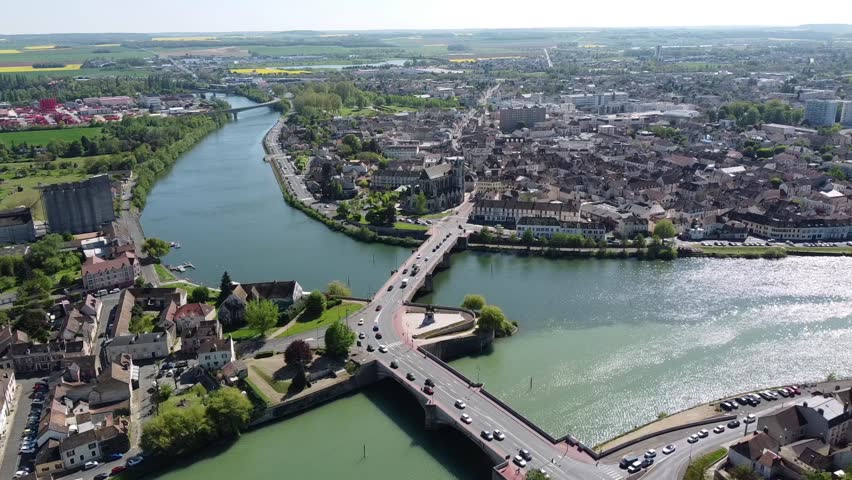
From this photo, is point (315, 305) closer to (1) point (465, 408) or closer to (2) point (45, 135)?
(1) point (465, 408)

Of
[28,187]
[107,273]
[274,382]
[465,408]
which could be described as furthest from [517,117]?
[465,408]

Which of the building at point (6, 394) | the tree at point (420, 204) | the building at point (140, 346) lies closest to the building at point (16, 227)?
the building at point (6, 394)

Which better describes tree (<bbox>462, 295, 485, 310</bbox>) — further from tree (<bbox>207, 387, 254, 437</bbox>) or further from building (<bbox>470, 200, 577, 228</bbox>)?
building (<bbox>470, 200, 577, 228</bbox>)

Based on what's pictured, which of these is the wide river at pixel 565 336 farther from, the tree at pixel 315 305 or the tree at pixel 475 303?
the tree at pixel 315 305

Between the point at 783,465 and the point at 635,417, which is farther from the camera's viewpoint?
the point at 635,417

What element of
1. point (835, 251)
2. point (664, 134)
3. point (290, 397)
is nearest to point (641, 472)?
point (290, 397)

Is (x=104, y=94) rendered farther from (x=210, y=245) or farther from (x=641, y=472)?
(x=641, y=472)
